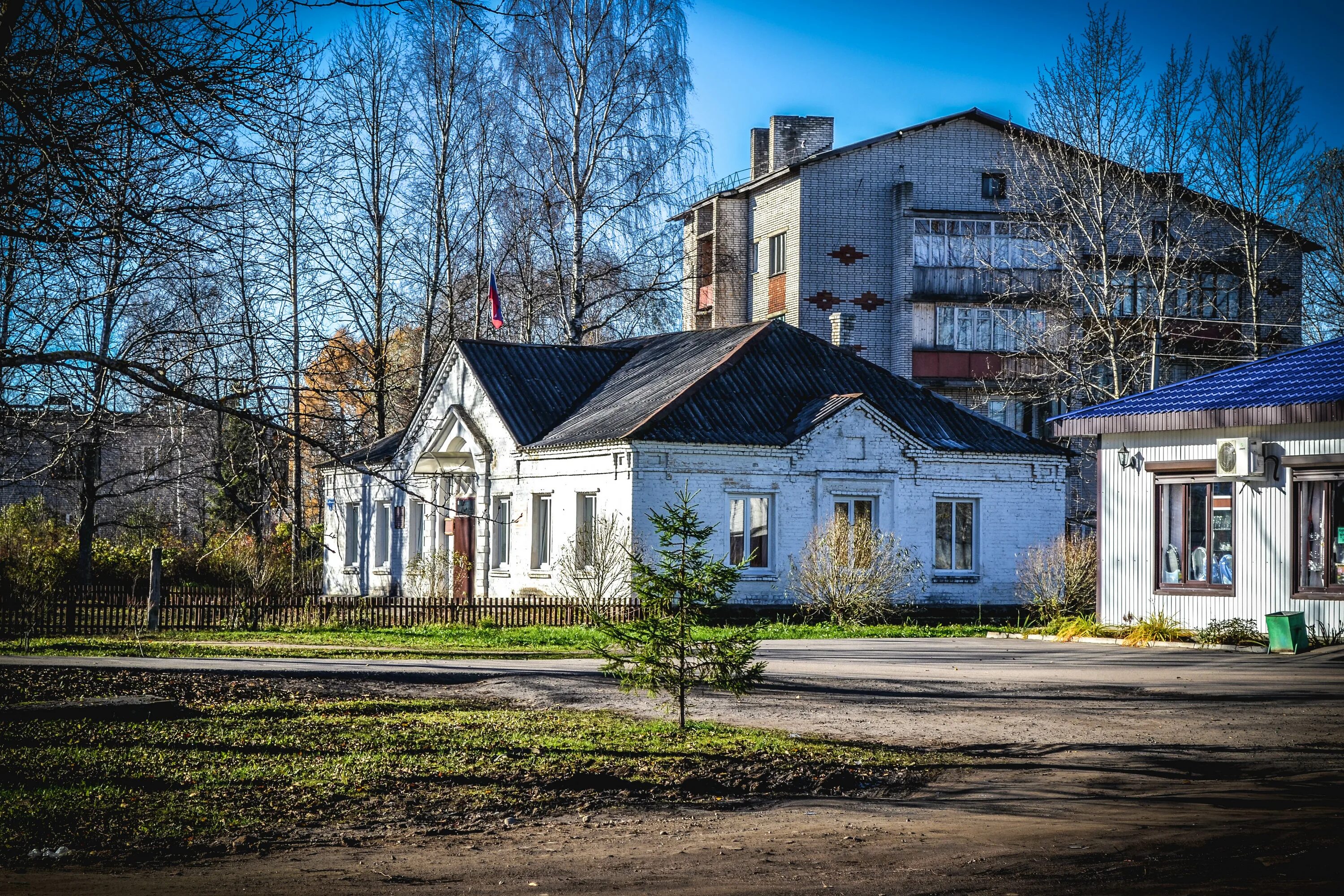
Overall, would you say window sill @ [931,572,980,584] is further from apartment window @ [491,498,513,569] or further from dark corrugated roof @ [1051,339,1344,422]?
apartment window @ [491,498,513,569]

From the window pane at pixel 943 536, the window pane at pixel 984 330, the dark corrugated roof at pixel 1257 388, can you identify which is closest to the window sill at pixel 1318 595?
the dark corrugated roof at pixel 1257 388

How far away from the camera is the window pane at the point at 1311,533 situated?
19.4m

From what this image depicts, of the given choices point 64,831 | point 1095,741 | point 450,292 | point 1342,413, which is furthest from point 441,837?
point 450,292

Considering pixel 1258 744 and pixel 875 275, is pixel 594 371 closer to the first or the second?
pixel 875 275

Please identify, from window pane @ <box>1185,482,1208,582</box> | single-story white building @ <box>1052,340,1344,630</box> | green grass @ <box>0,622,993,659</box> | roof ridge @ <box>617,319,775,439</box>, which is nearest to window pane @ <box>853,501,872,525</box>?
green grass @ <box>0,622,993,659</box>

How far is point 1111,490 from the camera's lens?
22984 millimetres

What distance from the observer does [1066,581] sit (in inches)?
1060

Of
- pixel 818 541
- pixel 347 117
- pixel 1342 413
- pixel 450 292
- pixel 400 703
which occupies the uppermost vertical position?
pixel 450 292

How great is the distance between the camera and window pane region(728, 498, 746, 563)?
2808 centimetres

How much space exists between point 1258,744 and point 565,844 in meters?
6.80

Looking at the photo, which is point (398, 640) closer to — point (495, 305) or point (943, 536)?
point (943, 536)

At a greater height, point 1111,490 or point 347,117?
point 347,117

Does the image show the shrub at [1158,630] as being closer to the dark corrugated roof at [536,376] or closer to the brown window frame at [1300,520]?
the brown window frame at [1300,520]

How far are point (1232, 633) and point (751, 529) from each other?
10.9m
